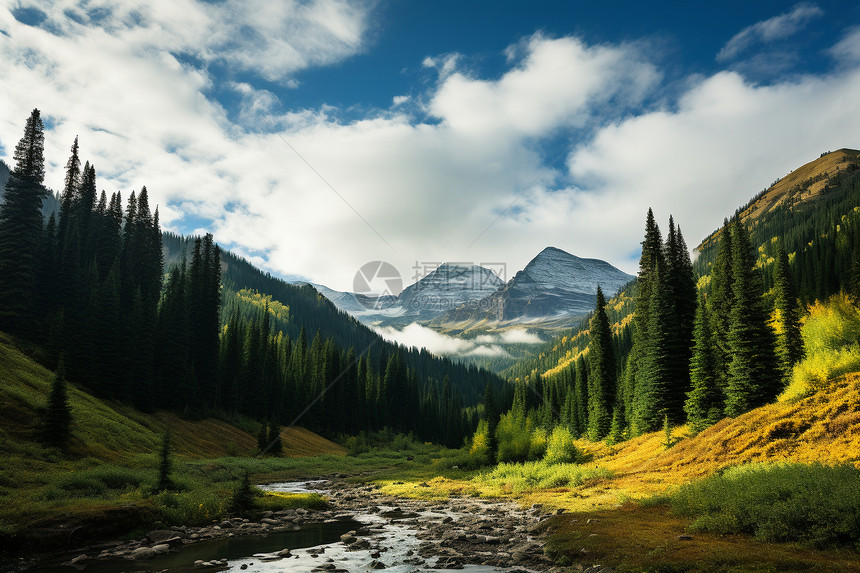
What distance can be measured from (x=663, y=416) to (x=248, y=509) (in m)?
44.6

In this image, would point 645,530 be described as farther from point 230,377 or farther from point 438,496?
point 230,377

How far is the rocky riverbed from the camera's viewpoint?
1797 centimetres

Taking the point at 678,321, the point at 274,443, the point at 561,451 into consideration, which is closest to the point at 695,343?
the point at 678,321

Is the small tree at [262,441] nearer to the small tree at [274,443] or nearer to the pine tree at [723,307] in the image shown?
the small tree at [274,443]

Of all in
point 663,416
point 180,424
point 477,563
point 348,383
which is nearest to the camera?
point 477,563

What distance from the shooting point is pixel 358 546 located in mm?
21844

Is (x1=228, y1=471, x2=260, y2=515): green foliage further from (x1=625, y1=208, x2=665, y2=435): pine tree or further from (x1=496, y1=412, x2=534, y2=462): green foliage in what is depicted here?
(x1=625, y1=208, x2=665, y2=435): pine tree

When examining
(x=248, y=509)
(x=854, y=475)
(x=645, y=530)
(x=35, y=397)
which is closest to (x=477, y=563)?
(x=645, y=530)

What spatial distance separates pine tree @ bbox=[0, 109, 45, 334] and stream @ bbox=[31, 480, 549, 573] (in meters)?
57.0

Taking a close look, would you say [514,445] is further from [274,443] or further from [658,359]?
[274,443]

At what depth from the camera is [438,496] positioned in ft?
133

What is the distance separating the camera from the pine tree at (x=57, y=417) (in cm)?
3256

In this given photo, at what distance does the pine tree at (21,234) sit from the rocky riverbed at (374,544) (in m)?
56.7

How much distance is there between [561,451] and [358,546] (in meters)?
33.3
